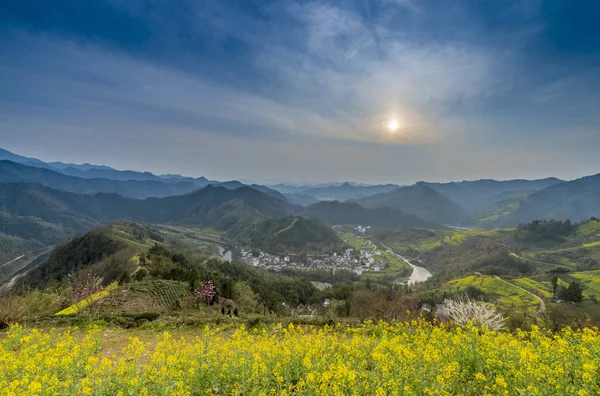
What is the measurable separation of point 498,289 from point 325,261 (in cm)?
7911

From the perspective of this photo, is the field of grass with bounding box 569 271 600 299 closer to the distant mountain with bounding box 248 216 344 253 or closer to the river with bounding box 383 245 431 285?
the river with bounding box 383 245 431 285

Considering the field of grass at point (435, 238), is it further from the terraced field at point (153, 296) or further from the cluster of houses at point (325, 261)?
the terraced field at point (153, 296)

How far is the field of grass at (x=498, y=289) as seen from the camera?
58619 mm

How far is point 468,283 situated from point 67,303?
88.3 meters

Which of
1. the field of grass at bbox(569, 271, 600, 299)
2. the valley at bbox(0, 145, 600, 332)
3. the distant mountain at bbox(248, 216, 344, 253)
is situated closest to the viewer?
the valley at bbox(0, 145, 600, 332)

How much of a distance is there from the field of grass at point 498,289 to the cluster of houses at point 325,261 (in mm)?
43887

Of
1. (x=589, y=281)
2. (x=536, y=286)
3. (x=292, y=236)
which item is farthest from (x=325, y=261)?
(x=589, y=281)

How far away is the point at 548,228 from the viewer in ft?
428

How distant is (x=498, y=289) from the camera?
69.2 m

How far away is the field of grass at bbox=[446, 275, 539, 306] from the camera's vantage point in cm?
5862

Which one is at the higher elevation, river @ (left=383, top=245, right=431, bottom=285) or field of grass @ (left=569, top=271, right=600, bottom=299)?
field of grass @ (left=569, top=271, right=600, bottom=299)

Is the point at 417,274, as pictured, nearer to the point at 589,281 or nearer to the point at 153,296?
the point at 589,281

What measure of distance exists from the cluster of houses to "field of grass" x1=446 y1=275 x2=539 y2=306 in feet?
144

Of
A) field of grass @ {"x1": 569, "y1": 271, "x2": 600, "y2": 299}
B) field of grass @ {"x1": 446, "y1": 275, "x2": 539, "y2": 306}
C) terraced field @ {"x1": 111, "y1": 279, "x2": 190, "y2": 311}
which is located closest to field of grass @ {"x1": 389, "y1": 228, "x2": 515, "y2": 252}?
field of grass @ {"x1": 569, "y1": 271, "x2": 600, "y2": 299}
